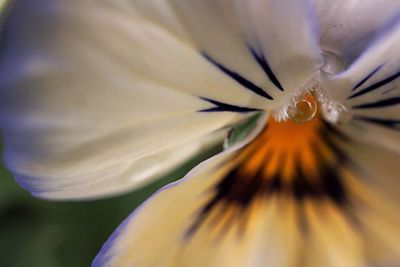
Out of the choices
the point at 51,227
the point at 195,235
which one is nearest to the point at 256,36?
the point at 195,235

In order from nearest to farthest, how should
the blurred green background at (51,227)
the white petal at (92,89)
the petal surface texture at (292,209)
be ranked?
the white petal at (92,89) → the petal surface texture at (292,209) → the blurred green background at (51,227)

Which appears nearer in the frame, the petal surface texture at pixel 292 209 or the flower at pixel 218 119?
the flower at pixel 218 119

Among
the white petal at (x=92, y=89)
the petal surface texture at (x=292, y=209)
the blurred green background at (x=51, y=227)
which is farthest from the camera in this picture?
the blurred green background at (x=51, y=227)

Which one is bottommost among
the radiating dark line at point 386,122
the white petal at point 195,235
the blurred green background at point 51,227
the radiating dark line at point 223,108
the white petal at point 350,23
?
the blurred green background at point 51,227

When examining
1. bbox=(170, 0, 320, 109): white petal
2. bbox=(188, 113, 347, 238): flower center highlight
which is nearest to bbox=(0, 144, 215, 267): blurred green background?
bbox=(188, 113, 347, 238): flower center highlight

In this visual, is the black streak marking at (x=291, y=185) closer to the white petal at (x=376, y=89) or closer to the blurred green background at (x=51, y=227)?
the white petal at (x=376, y=89)

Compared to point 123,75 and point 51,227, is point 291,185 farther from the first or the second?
point 51,227

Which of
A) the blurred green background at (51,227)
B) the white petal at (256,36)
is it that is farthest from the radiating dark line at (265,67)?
the blurred green background at (51,227)

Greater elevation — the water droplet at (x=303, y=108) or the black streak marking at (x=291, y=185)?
the water droplet at (x=303, y=108)
